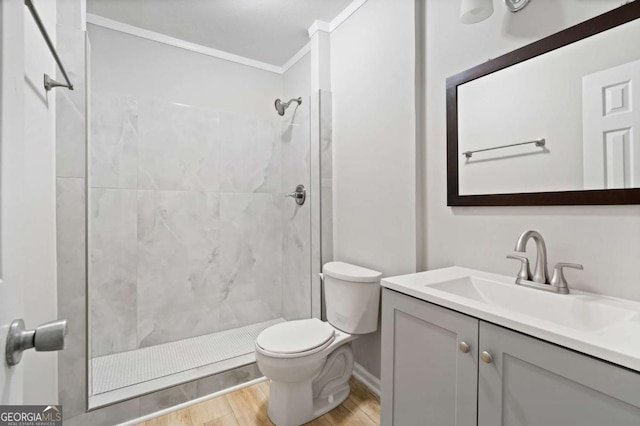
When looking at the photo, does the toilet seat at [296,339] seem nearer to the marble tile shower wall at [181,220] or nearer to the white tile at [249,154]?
the marble tile shower wall at [181,220]

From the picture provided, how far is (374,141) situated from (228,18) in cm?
136

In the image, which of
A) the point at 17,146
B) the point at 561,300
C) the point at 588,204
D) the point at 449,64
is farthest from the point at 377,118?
the point at 17,146

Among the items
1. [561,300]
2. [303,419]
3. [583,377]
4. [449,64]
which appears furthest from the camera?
[303,419]

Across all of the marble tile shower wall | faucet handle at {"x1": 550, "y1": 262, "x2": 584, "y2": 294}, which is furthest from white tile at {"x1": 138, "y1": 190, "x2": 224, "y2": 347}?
faucet handle at {"x1": 550, "y1": 262, "x2": 584, "y2": 294}

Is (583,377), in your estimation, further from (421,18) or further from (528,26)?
(421,18)

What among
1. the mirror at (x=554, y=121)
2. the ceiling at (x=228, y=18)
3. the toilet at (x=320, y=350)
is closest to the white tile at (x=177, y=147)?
the ceiling at (x=228, y=18)

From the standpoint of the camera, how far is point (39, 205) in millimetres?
1108

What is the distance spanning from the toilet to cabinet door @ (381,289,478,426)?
0.44 meters

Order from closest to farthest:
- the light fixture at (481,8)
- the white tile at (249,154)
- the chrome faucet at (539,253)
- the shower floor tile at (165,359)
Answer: the chrome faucet at (539,253) < the light fixture at (481,8) < the shower floor tile at (165,359) < the white tile at (249,154)

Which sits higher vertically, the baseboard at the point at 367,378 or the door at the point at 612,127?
the door at the point at 612,127

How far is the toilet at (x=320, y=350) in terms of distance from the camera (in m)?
1.44

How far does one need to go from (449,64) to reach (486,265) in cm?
96

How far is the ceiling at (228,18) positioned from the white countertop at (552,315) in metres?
1.83

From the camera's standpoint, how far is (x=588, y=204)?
39.1 inches
